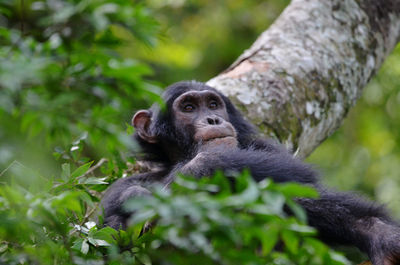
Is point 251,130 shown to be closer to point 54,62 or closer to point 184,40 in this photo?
point 54,62

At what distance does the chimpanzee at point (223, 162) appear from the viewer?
125 inches

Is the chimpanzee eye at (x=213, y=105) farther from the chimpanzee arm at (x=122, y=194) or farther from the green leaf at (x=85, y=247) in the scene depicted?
the green leaf at (x=85, y=247)

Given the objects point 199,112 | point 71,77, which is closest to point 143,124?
point 199,112

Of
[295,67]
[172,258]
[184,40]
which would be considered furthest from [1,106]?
[184,40]

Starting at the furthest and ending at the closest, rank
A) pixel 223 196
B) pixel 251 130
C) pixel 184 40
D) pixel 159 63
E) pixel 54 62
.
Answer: pixel 184 40
pixel 159 63
pixel 251 130
pixel 54 62
pixel 223 196

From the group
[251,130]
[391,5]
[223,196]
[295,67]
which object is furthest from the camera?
[391,5]

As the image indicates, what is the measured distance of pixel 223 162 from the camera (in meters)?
3.36

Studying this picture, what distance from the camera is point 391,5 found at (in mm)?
6121

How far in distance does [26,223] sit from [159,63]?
24.0ft

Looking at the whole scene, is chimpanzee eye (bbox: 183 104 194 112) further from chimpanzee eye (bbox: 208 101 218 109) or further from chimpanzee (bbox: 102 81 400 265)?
chimpanzee eye (bbox: 208 101 218 109)

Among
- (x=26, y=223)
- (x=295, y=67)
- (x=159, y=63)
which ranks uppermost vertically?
(x=26, y=223)

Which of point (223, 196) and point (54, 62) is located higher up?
point (54, 62)

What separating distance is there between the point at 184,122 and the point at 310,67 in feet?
5.32

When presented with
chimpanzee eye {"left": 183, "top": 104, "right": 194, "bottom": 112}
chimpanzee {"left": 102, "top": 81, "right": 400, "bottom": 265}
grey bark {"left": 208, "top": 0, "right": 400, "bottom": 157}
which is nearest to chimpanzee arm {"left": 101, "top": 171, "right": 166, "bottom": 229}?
chimpanzee {"left": 102, "top": 81, "right": 400, "bottom": 265}
